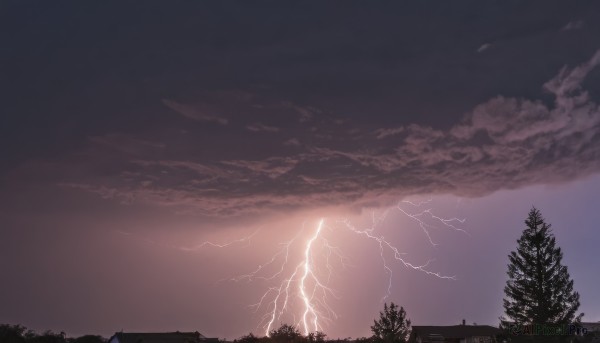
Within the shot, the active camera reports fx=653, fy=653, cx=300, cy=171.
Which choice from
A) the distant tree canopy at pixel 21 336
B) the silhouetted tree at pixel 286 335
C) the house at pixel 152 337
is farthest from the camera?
the house at pixel 152 337

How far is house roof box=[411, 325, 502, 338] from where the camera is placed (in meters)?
81.1

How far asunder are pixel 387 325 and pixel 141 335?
42.9 meters

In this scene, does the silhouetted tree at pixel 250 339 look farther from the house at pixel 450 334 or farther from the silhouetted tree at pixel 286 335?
the house at pixel 450 334

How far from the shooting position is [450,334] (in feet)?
268

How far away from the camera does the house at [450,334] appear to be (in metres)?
79.8

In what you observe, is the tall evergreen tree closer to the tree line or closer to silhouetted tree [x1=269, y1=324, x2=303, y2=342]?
the tree line

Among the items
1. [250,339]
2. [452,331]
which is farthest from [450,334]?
[250,339]

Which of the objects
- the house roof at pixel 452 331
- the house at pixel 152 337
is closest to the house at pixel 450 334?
the house roof at pixel 452 331

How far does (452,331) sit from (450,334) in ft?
5.09

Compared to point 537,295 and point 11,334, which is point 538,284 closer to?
point 537,295

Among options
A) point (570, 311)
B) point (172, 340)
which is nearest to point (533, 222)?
point (570, 311)

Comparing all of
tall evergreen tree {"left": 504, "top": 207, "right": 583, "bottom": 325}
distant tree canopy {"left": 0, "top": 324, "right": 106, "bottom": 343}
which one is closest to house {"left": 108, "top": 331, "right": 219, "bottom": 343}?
distant tree canopy {"left": 0, "top": 324, "right": 106, "bottom": 343}

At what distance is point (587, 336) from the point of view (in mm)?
63844

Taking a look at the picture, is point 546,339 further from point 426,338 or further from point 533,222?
point 426,338
